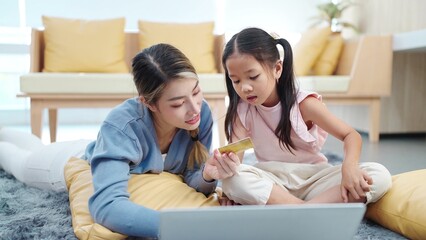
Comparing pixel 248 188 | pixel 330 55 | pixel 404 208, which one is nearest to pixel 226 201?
pixel 248 188

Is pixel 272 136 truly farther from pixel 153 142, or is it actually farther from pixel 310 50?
pixel 310 50

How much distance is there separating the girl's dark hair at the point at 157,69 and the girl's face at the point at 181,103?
1cm

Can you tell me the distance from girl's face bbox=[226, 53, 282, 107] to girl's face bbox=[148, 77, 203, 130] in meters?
0.12

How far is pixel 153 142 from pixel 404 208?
626 mm

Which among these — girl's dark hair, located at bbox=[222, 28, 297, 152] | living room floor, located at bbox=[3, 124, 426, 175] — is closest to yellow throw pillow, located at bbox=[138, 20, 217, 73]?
living room floor, located at bbox=[3, 124, 426, 175]

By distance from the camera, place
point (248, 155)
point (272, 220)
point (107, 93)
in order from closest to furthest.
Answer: point (272, 220) → point (248, 155) → point (107, 93)

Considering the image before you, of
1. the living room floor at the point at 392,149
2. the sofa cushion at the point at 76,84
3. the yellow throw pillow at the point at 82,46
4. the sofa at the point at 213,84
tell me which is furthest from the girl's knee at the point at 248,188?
the yellow throw pillow at the point at 82,46

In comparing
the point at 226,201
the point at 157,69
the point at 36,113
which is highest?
the point at 157,69

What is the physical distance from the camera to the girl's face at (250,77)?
3.61 feet

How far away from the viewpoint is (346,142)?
1093 mm

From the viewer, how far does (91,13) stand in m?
4.18

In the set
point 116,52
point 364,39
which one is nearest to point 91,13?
point 116,52

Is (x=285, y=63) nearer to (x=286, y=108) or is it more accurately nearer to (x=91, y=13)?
(x=286, y=108)

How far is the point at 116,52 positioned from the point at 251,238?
2512 mm
